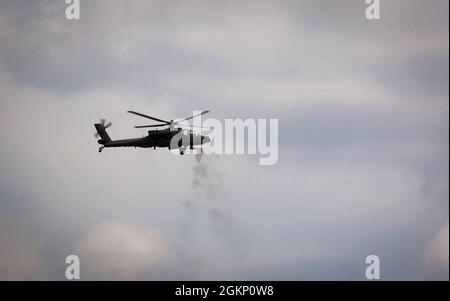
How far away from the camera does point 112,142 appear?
599 ft

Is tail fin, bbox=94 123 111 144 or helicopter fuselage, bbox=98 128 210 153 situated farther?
tail fin, bbox=94 123 111 144

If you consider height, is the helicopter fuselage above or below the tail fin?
below

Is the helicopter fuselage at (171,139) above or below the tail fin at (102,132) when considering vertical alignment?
below

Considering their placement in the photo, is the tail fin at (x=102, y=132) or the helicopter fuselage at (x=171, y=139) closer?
the helicopter fuselage at (x=171, y=139)

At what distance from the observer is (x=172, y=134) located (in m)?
175

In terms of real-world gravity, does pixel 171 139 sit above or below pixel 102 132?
below

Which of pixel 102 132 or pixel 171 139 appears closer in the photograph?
pixel 171 139
